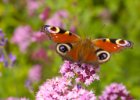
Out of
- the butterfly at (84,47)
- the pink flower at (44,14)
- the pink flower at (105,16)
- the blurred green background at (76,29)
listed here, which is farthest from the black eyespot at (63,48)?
the pink flower at (105,16)

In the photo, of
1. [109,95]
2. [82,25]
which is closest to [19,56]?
[82,25]

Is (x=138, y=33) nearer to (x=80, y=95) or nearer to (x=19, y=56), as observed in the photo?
(x=19, y=56)

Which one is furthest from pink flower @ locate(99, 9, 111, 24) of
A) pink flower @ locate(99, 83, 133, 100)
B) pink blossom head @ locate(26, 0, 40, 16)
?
pink flower @ locate(99, 83, 133, 100)

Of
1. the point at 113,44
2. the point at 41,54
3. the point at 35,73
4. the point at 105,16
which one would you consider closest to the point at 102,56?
the point at 113,44

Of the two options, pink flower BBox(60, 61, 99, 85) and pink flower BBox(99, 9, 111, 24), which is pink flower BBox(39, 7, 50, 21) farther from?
pink flower BBox(60, 61, 99, 85)

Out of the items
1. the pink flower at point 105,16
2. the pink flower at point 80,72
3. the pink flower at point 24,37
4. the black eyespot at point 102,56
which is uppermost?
the pink flower at point 105,16

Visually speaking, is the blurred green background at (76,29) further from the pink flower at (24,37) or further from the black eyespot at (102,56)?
the black eyespot at (102,56)

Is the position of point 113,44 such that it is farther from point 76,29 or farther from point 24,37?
point 24,37
